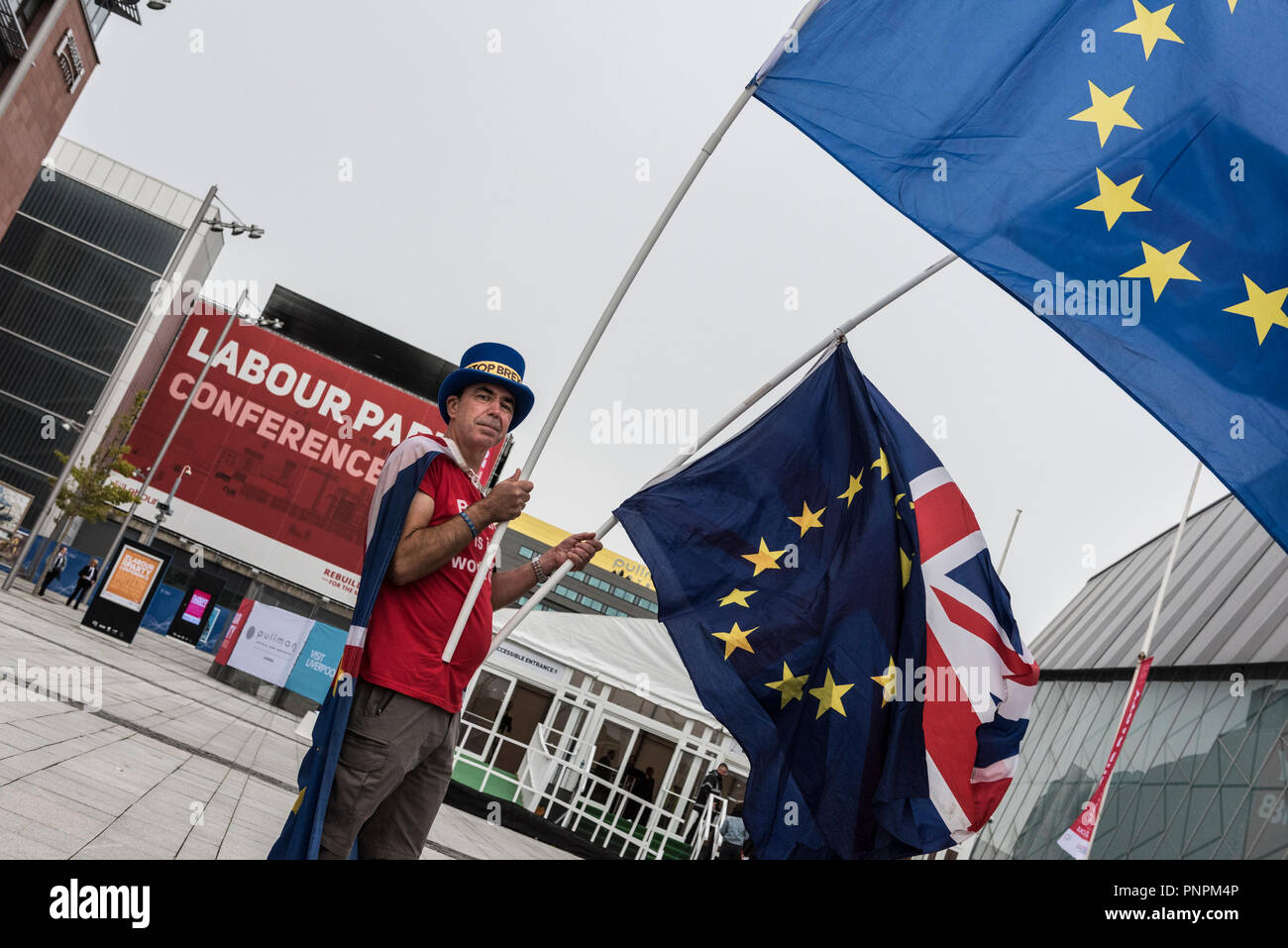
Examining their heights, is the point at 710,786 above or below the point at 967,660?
below

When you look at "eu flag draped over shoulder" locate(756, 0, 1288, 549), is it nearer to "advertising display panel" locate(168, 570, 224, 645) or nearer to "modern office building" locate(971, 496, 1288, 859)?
"modern office building" locate(971, 496, 1288, 859)

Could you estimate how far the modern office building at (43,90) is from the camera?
34469 millimetres

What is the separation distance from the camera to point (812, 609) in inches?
187

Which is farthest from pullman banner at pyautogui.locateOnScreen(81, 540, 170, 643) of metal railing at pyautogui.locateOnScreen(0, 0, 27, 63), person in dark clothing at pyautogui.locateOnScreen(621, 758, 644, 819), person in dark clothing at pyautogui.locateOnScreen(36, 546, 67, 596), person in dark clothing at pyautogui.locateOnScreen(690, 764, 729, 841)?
metal railing at pyautogui.locateOnScreen(0, 0, 27, 63)

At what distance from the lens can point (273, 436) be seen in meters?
55.3

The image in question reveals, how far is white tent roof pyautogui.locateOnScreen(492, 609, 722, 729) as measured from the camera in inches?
674

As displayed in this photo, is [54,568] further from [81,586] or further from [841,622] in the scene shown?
[841,622]

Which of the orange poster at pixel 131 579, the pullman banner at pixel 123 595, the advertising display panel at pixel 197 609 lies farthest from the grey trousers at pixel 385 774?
the advertising display panel at pixel 197 609

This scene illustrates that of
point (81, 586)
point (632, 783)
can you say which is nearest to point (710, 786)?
point (632, 783)

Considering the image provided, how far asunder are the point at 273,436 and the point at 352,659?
182 feet

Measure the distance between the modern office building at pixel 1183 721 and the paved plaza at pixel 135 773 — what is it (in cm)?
934

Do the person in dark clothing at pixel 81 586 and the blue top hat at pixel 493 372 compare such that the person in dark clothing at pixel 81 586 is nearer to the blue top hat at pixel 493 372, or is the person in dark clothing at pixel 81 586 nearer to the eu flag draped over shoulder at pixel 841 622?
the eu flag draped over shoulder at pixel 841 622

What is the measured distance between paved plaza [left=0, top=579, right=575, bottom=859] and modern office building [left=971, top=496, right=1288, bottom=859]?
934 centimetres
